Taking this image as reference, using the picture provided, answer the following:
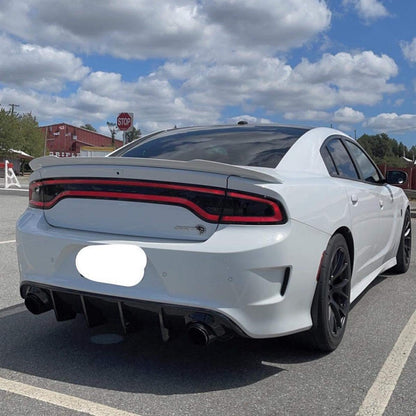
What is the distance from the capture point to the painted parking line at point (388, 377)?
2.41 m

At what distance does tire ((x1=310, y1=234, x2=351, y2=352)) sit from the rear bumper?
0.13 meters

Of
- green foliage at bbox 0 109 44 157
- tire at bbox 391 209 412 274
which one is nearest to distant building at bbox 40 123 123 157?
green foliage at bbox 0 109 44 157

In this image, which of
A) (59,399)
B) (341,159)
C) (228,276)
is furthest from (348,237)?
(59,399)

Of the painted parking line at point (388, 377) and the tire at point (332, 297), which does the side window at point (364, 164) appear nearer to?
the tire at point (332, 297)

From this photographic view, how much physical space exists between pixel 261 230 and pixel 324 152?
129cm

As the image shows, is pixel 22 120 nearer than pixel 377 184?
No

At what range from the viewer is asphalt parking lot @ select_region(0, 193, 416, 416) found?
2408mm

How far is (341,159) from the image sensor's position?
12.6ft

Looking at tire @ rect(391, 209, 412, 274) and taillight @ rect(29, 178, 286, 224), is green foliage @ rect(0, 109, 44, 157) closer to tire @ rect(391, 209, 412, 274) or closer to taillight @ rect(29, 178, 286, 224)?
tire @ rect(391, 209, 412, 274)

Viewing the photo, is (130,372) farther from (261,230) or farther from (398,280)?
(398,280)

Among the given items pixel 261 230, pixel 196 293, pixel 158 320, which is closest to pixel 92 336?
pixel 158 320

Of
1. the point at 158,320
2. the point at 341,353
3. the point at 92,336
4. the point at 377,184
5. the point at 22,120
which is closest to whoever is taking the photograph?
the point at 158,320

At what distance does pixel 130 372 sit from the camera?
2791mm

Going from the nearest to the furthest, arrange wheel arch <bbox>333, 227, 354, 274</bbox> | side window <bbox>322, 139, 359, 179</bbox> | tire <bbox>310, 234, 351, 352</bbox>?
tire <bbox>310, 234, 351, 352</bbox> < wheel arch <bbox>333, 227, 354, 274</bbox> < side window <bbox>322, 139, 359, 179</bbox>
